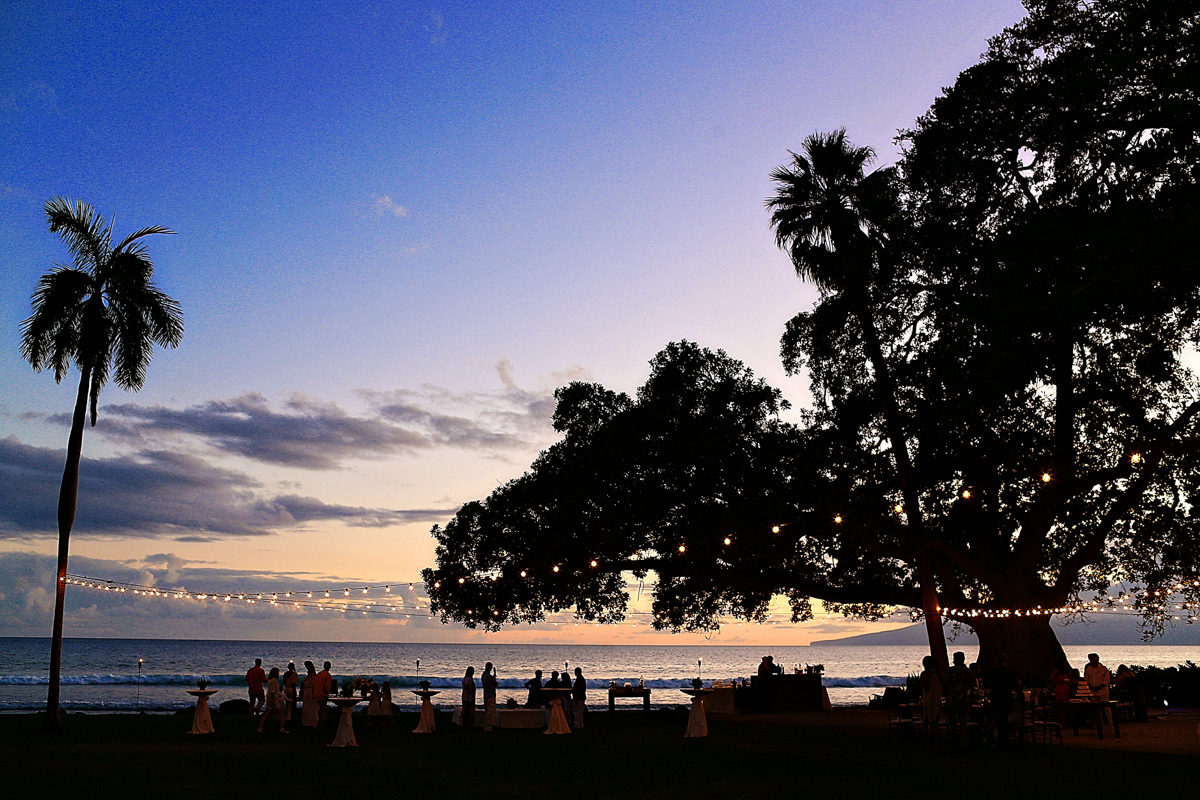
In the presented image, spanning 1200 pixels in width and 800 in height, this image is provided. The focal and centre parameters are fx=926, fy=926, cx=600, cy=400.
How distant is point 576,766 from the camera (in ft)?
42.8

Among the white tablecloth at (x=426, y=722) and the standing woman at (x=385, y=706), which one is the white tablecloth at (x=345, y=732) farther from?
the standing woman at (x=385, y=706)

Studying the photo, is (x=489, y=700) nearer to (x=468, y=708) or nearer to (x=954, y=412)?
(x=468, y=708)

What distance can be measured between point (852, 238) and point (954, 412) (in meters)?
6.69

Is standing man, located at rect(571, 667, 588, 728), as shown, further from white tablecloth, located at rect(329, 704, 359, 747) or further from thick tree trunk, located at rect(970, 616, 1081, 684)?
thick tree trunk, located at rect(970, 616, 1081, 684)

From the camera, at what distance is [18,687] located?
50969mm

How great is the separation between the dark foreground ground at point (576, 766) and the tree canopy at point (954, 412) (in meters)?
4.96

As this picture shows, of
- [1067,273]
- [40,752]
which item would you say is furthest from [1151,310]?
[40,752]

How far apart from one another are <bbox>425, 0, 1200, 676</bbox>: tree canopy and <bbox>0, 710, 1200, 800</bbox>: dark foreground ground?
496 centimetres

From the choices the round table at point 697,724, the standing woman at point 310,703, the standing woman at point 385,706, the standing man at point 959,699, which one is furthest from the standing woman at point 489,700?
the standing man at point 959,699

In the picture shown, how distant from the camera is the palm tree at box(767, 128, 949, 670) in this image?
73.6ft

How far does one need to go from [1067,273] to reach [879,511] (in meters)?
8.43

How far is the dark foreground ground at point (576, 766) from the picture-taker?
10211 millimetres

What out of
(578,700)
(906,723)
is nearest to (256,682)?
(578,700)

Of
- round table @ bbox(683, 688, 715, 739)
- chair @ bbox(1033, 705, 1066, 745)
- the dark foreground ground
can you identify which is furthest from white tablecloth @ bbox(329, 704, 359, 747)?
chair @ bbox(1033, 705, 1066, 745)
